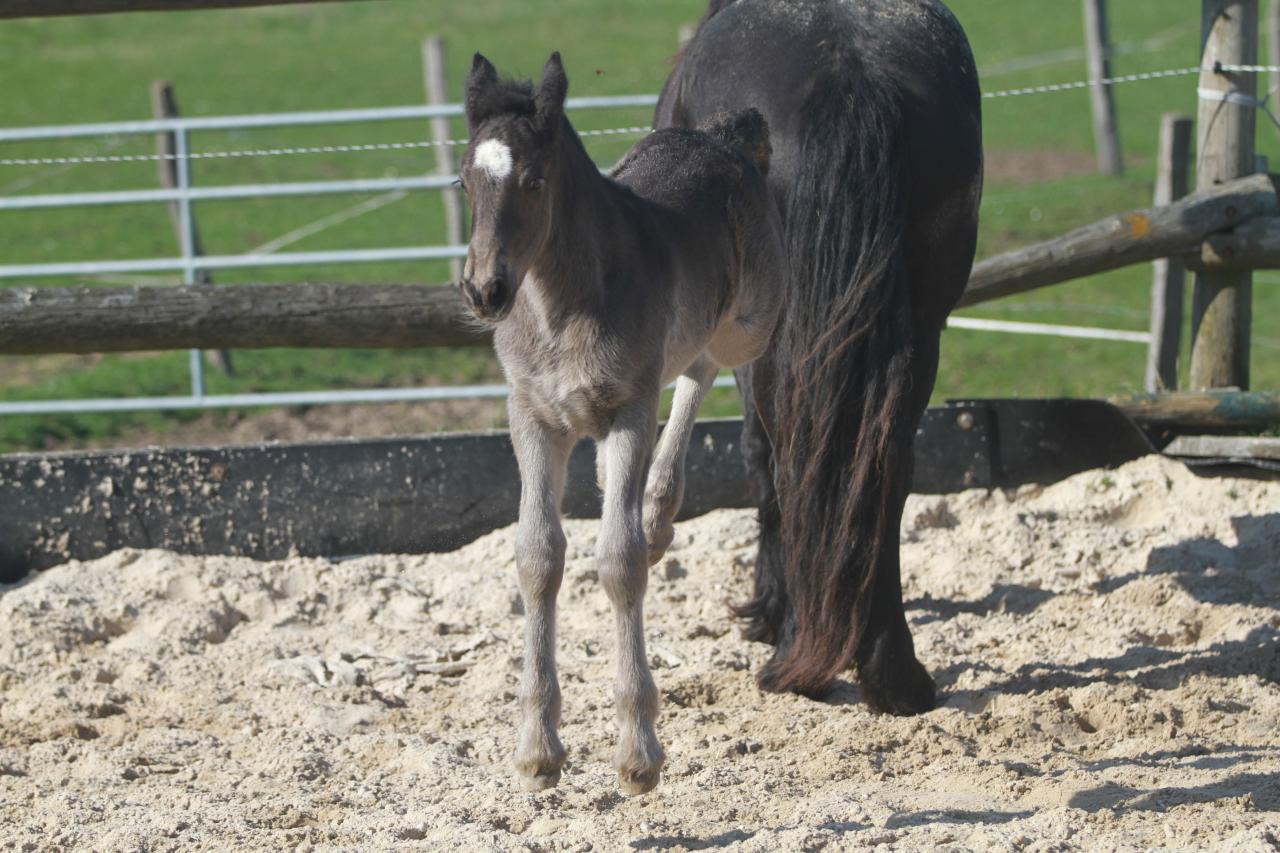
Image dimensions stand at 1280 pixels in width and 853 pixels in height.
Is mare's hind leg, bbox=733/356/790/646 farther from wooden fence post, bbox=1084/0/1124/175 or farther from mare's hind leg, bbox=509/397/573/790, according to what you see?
wooden fence post, bbox=1084/0/1124/175

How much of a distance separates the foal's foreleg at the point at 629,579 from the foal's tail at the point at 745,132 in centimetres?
124

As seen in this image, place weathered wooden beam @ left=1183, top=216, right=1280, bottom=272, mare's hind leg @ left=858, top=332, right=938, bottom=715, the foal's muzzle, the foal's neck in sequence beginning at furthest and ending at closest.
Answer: weathered wooden beam @ left=1183, top=216, right=1280, bottom=272 → mare's hind leg @ left=858, top=332, right=938, bottom=715 → the foal's neck → the foal's muzzle

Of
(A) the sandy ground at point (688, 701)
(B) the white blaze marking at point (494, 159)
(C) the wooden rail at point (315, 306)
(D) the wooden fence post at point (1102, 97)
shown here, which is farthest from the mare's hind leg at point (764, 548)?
(D) the wooden fence post at point (1102, 97)

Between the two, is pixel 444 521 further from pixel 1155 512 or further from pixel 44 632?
pixel 1155 512

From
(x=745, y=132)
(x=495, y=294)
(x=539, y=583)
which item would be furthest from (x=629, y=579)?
(x=745, y=132)

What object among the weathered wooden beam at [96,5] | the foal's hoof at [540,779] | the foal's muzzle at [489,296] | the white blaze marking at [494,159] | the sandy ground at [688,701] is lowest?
the sandy ground at [688,701]

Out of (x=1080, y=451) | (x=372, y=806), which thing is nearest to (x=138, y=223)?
(x=1080, y=451)

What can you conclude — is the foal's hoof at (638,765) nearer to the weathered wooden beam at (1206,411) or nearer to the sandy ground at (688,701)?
the sandy ground at (688,701)

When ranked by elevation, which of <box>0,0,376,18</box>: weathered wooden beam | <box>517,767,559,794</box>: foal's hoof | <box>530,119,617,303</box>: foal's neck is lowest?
<box>517,767,559,794</box>: foal's hoof

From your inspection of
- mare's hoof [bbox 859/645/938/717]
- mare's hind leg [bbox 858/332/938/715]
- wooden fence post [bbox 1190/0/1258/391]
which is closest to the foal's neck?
mare's hind leg [bbox 858/332/938/715]

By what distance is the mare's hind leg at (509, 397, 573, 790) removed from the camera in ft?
11.3

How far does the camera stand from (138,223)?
664 inches

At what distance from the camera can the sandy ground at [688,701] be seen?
3895 millimetres

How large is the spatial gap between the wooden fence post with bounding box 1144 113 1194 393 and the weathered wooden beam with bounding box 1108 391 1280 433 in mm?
1208
